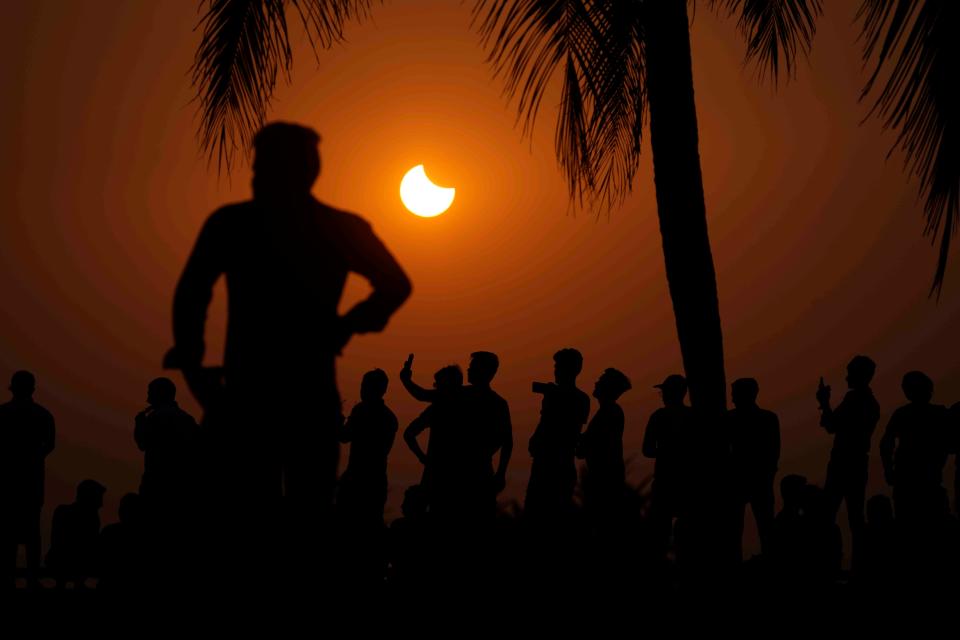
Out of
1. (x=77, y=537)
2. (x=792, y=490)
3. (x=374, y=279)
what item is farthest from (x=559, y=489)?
(x=374, y=279)

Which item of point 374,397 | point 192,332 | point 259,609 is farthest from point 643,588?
point 374,397

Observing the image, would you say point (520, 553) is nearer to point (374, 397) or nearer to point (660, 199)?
point (660, 199)

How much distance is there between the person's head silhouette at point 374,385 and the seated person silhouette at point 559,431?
3.46 feet

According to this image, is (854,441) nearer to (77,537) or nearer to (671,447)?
(671,447)

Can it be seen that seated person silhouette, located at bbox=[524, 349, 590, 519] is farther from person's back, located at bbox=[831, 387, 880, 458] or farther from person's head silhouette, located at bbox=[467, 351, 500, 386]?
person's back, located at bbox=[831, 387, 880, 458]

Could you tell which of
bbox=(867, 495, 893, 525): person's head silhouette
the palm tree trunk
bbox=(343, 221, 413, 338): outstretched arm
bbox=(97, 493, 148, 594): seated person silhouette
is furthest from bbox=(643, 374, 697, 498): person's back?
bbox=(343, 221, 413, 338): outstretched arm

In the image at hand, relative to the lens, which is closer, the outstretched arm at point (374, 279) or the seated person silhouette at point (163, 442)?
the outstretched arm at point (374, 279)

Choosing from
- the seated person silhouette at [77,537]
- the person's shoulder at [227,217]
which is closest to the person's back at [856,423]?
the seated person silhouette at [77,537]

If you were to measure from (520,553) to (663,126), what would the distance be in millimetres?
2951

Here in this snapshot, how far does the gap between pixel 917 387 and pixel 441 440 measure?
3213 mm

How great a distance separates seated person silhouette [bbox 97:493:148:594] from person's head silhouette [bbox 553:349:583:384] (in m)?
2.67

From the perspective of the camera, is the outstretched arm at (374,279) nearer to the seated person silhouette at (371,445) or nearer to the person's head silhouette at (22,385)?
the seated person silhouette at (371,445)

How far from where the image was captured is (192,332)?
397cm

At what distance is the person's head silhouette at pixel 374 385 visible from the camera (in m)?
8.81
